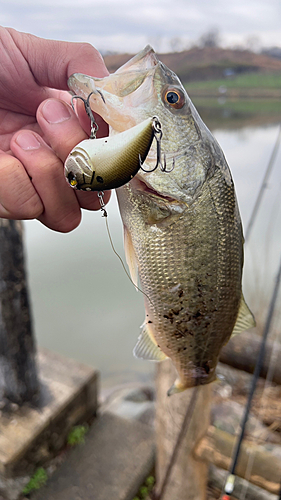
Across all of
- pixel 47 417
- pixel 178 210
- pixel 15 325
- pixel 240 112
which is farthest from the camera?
pixel 240 112

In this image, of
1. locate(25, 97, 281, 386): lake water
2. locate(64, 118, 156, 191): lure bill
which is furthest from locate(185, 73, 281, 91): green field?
locate(64, 118, 156, 191): lure bill

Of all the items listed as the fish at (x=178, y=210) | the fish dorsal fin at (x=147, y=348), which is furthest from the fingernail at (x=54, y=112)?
the fish dorsal fin at (x=147, y=348)

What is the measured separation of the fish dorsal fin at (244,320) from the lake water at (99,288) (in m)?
3.61

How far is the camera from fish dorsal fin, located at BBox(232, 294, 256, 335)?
115 centimetres

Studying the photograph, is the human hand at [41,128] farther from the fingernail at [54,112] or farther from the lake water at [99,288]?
the lake water at [99,288]

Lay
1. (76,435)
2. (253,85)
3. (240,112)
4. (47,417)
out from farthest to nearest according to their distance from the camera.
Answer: (240,112)
(253,85)
(76,435)
(47,417)

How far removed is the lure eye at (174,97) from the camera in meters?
0.98

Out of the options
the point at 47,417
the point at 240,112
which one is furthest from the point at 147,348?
the point at 240,112

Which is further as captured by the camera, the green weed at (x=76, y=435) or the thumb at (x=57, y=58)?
the green weed at (x=76, y=435)

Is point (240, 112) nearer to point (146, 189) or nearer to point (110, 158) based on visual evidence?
point (146, 189)

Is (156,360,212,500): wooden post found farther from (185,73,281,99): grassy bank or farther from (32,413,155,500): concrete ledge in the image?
(185,73,281,99): grassy bank

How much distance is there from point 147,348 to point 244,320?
1.10 ft

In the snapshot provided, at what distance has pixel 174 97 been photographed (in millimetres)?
987

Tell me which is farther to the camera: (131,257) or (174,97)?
(131,257)
